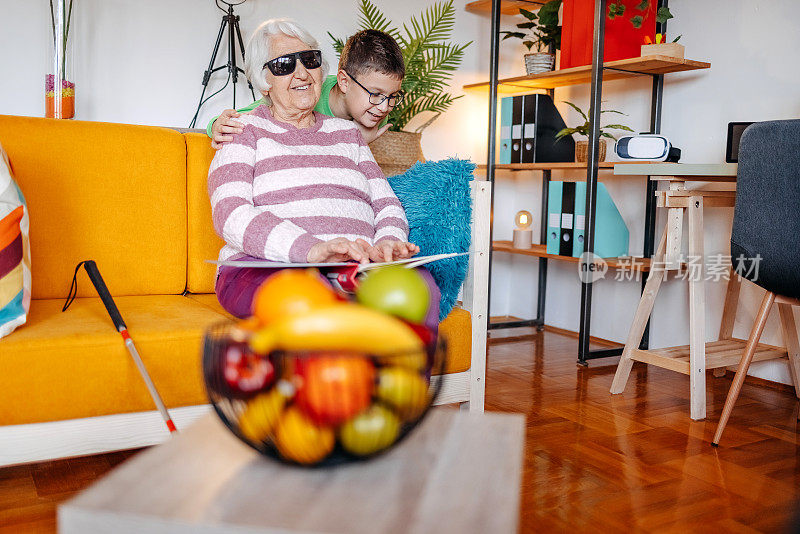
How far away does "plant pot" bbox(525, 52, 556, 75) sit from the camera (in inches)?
122

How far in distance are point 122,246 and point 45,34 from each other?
4.08 ft

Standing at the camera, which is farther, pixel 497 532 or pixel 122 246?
pixel 122 246

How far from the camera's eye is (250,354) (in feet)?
2.13

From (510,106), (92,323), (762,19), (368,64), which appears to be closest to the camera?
(92,323)

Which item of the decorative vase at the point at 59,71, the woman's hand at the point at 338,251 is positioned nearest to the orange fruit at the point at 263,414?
the woman's hand at the point at 338,251

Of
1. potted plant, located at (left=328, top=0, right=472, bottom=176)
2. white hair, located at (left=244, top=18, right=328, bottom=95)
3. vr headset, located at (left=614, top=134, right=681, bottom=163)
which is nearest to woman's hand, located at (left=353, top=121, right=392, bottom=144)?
white hair, located at (left=244, top=18, right=328, bottom=95)

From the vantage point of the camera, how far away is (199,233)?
1955 mm

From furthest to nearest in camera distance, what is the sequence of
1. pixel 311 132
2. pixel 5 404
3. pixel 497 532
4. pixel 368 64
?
pixel 368 64 → pixel 311 132 → pixel 5 404 → pixel 497 532

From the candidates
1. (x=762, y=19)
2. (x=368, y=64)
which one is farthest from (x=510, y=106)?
(x=368, y=64)

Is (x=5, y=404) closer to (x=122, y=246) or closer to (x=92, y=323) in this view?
(x=92, y=323)

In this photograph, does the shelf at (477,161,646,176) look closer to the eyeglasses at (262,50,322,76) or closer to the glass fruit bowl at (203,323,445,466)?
the eyeglasses at (262,50,322,76)

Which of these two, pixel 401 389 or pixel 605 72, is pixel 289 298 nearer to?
pixel 401 389

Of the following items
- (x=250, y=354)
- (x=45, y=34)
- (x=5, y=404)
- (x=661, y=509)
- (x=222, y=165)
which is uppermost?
(x=45, y=34)

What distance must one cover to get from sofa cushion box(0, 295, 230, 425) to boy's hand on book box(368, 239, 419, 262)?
0.38 metres
